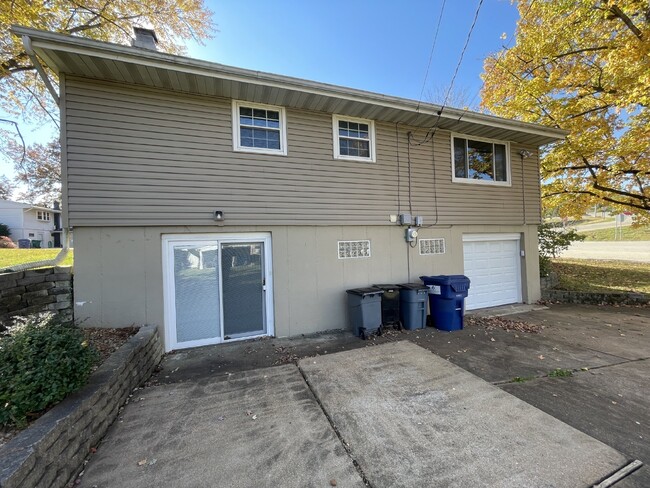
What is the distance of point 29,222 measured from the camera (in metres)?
24.5

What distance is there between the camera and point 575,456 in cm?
229

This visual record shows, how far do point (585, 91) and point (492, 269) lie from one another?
662 centimetres

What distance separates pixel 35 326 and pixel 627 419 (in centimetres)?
588

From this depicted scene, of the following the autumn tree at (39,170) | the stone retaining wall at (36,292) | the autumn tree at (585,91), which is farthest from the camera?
the autumn tree at (39,170)

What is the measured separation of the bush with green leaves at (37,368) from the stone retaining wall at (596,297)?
10.6 metres

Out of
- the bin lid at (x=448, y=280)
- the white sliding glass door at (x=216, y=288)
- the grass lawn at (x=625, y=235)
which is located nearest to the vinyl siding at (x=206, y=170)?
the white sliding glass door at (x=216, y=288)

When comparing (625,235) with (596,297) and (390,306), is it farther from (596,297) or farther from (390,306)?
(390,306)

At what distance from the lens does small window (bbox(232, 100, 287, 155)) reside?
5.21 meters

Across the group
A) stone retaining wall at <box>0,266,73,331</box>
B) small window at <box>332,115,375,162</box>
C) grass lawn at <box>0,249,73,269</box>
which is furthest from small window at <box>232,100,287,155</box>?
grass lawn at <box>0,249,73,269</box>

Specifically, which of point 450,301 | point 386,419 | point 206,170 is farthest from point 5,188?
point 386,419

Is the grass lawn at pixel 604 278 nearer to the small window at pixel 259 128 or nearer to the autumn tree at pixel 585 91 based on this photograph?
the autumn tree at pixel 585 91

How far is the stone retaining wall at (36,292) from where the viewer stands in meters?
3.76

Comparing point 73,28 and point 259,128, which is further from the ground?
point 73,28

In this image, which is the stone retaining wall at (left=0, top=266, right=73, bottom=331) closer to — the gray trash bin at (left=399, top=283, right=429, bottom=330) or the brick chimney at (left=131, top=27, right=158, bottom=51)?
the brick chimney at (left=131, top=27, right=158, bottom=51)
